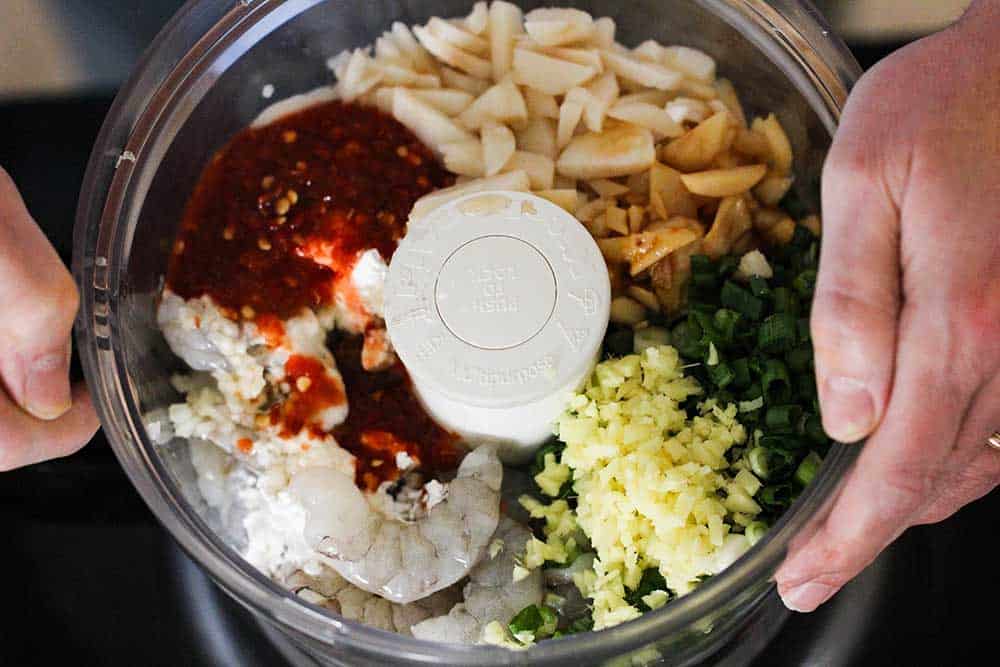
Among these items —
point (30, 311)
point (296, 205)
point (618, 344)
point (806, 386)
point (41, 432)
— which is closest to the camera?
point (30, 311)

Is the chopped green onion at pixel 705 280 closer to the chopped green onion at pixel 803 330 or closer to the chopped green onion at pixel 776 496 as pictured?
the chopped green onion at pixel 803 330

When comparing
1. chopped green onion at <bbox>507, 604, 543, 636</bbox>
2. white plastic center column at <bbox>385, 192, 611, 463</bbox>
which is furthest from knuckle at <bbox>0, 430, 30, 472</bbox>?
chopped green onion at <bbox>507, 604, 543, 636</bbox>

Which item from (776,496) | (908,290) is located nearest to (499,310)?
(776,496)

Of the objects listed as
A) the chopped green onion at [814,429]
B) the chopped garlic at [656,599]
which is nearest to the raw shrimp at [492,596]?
the chopped garlic at [656,599]

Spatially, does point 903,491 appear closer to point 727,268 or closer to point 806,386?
point 806,386

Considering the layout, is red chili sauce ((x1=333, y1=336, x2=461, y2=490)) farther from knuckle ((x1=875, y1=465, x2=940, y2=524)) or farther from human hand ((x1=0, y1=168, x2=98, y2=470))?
knuckle ((x1=875, y1=465, x2=940, y2=524))

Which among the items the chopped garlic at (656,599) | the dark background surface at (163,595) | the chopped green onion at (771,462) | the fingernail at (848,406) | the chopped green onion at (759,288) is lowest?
the dark background surface at (163,595)

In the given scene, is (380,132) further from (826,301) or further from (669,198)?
(826,301)
